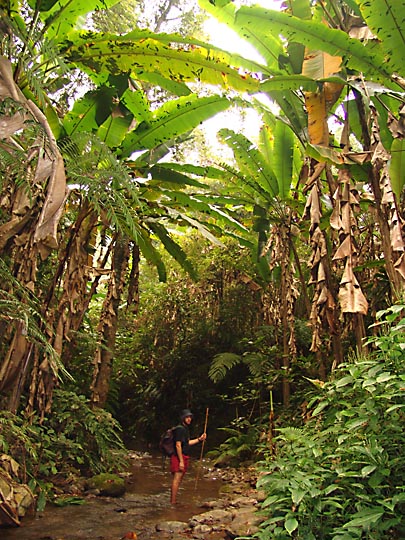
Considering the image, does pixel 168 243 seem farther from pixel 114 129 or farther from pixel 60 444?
pixel 60 444

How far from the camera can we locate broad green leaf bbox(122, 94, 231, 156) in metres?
5.17

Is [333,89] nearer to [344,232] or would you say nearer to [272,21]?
[272,21]

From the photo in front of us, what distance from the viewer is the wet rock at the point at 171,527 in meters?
4.34

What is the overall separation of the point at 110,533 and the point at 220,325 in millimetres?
5618

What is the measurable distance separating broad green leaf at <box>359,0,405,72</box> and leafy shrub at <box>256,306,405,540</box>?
2.51 m

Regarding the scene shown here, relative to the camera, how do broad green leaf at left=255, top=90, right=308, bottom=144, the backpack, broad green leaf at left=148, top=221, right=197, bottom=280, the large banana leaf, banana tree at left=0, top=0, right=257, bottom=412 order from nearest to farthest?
banana tree at left=0, top=0, right=257, bottom=412 → the large banana leaf → broad green leaf at left=255, top=90, right=308, bottom=144 → the backpack → broad green leaf at left=148, top=221, right=197, bottom=280

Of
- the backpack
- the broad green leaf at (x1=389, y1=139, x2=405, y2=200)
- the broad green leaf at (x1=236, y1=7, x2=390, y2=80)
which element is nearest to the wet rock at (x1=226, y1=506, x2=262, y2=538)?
the backpack

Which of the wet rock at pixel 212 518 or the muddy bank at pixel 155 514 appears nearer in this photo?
the muddy bank at pixel 155 514

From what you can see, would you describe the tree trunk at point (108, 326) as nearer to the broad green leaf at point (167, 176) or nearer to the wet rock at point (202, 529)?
the broad green leaf at point (167, 176)

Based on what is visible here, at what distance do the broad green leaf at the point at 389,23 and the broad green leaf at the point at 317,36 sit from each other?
0.20m

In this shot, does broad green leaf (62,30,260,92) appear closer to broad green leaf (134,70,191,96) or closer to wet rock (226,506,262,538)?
broad green leaf (134,70,191,96)

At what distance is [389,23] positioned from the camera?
158 inches

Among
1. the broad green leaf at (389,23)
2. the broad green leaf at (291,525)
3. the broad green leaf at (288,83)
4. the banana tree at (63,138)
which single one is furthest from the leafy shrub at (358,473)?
the broad green leaf at (288,83)

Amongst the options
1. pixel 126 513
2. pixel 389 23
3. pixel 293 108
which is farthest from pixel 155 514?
pixel 389 23
